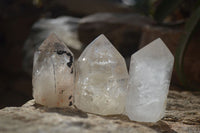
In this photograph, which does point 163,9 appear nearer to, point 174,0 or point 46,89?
point 174,0

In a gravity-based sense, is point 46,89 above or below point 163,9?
below

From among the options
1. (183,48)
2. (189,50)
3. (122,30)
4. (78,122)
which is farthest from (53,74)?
(122,30)

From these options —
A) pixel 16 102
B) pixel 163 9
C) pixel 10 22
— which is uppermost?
pixel 10 22

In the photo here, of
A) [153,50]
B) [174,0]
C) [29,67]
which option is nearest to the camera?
[153,50]

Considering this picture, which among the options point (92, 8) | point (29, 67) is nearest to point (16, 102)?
point (29, 67)

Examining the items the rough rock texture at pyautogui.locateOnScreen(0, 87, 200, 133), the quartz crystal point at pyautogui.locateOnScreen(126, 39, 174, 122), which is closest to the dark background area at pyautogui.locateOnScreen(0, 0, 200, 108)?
the rough rock texture at pyautogui.locateOnScreen(0, 87, 200, 133)

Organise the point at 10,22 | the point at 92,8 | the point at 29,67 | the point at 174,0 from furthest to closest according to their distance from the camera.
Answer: the point at 10,22 < the point at 92,8 < the point at 29,67 < the point at 174,0
